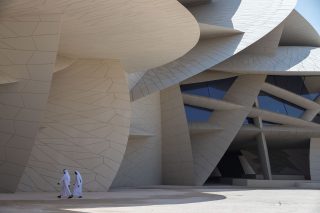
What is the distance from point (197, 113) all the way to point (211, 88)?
2111 millimetres

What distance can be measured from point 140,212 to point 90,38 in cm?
769

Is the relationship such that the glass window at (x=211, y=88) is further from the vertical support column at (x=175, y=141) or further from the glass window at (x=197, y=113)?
the vertical support column at (x=175, y=141)

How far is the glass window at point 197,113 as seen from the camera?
3027 centimetres

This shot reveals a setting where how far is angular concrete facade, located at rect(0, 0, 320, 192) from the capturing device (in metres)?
13.2

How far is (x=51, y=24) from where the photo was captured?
42.3 feet

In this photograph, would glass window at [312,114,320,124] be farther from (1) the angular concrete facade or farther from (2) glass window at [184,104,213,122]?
(2) glass window at [184,104,213,122]

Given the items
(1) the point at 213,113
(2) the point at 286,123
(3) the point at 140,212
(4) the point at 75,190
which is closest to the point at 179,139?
(1) the point at 213,113

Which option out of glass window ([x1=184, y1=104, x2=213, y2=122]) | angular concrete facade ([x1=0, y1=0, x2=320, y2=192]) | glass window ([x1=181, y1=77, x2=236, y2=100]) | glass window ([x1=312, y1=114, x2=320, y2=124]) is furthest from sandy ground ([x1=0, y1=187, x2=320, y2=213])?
glass window ([x1=312, y1=114, x2=320, y2=124])

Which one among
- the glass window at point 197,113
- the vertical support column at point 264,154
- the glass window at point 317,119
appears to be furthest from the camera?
the glass window at point 317,119

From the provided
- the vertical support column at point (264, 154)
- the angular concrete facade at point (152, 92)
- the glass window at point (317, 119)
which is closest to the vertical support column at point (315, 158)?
the angular concrete facade at point (152, 92)

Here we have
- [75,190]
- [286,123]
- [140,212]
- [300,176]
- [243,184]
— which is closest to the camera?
[140,212]

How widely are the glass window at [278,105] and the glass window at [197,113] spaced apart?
436cm

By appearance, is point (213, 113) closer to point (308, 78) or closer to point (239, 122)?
point (239, 122)

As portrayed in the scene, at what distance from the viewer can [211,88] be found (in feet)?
103
